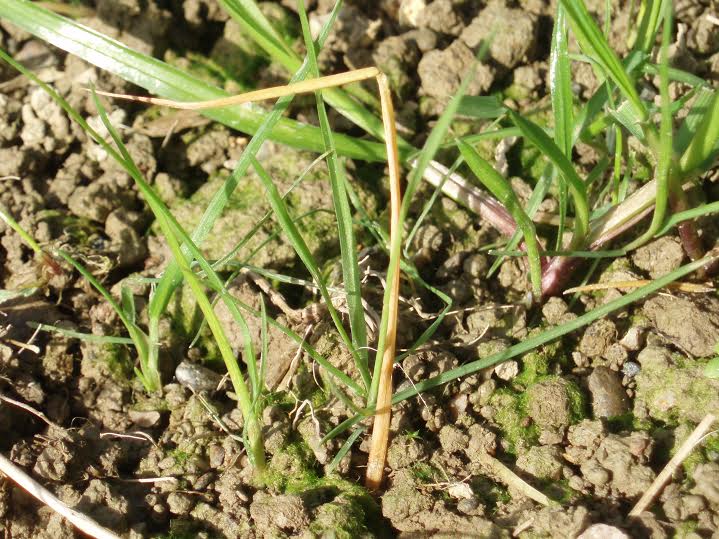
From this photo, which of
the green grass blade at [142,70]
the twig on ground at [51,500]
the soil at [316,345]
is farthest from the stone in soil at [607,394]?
the twig on ground at [51,500]

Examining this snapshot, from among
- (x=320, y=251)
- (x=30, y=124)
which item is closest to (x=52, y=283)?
(x=30, y=124)

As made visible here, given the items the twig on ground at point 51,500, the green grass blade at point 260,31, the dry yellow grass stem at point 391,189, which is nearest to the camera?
the dry yellow grass stem at point 391,189

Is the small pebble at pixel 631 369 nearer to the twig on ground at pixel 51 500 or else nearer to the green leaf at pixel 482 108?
the green leaf at pixel 482 108

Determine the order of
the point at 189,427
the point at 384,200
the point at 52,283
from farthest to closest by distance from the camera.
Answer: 1. the point at 384,200
2. the point at 52,283
3. the point at 189,427

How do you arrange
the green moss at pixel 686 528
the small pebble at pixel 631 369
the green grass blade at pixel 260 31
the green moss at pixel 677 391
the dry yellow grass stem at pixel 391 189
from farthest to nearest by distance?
the green grass blade at pixel 260 31 → the small pebble at pixel 631 369 → the green moss at pixel 677 391 → the green moss at pixel 686 528 → the dry yellow grass stem at pixel 391 189

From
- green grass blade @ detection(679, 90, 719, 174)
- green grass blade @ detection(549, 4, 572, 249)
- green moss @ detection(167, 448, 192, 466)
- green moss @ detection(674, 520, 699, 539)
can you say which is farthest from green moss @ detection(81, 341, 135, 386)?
green grass blade @ detection(679, 90, 719, 174)

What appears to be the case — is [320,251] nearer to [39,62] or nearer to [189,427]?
[189,427]

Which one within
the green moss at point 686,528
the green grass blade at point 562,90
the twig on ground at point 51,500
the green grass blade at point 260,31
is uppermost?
the green grass blade at point 562,90
